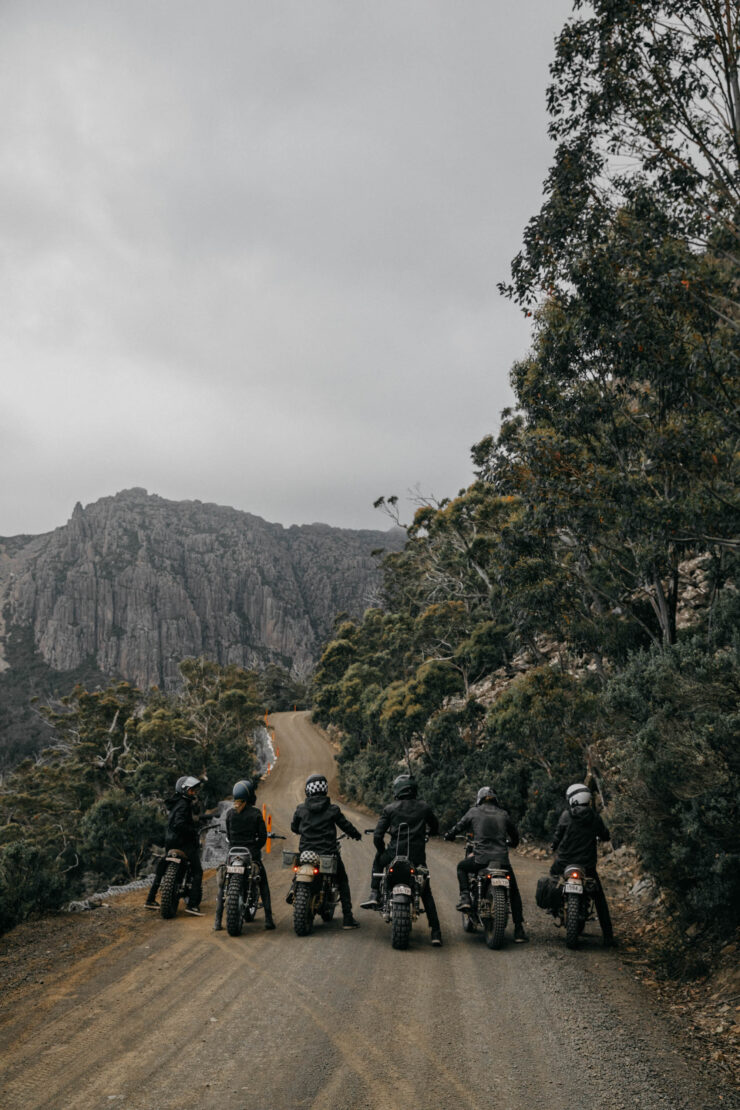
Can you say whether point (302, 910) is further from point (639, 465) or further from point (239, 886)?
point (639, 465)

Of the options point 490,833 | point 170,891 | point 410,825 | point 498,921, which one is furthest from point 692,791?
point 170,891

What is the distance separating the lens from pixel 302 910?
26.1ft

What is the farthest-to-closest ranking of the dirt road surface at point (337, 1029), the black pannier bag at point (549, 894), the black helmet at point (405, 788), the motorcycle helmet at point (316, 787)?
the motorcycle helmet at point (316, 787)
the black helmet at point (405, 788)
the black pannier bag at point (549, 894)
the dirt road surface at point (337, 1029)

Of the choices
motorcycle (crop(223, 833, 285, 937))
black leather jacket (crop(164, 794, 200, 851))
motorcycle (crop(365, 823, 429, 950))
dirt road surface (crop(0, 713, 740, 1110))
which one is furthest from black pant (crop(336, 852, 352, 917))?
black leather jacket (crop(164, 794, 200, 851))

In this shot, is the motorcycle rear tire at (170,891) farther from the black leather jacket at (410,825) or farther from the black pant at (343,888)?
the black leather jacket at (410,825)

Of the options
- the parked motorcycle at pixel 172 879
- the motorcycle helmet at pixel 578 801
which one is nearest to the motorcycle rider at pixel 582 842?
the motorcycle helmet at pixel 578 801

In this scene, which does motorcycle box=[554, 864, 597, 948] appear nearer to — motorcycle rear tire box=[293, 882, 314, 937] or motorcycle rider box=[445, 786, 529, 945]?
motorcycle rider box=[445, 786, 529, 945]

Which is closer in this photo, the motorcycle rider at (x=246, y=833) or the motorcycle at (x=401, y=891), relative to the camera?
the motorcycle at (x=401, y=891)

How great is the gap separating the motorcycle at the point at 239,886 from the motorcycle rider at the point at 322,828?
21.9 inches

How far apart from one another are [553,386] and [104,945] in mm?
13743

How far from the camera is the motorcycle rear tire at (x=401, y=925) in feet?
24.1

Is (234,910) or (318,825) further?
(318,825)

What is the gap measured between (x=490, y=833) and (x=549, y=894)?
96 cm

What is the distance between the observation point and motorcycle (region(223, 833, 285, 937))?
26.0ft
